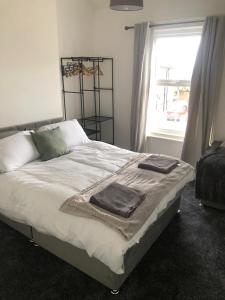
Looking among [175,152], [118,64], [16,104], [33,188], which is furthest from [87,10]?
[33,188]

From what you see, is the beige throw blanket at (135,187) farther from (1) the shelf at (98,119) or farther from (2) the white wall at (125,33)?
(1) the shelf at (98,119)

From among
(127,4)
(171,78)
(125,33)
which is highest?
(125,33)

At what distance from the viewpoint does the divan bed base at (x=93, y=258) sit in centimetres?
178

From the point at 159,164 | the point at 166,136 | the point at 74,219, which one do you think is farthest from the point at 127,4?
the point at 166,136

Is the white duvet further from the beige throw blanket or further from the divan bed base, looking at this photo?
the divan bed base

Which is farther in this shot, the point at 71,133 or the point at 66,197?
the point at 71,133

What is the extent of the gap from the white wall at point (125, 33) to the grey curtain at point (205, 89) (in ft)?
0.55

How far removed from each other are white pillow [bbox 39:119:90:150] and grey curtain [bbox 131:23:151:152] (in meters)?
0.98

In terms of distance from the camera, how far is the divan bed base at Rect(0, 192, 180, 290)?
5.85 feet

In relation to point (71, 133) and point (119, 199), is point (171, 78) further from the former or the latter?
point (119, 199)

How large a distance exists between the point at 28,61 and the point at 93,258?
8.06ft

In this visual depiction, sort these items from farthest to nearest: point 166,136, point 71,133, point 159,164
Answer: point 166,136, point 71,133, point 159,164

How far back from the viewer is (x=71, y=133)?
3221mm

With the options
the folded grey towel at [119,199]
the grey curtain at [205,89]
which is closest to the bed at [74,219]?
the folded grey towel at [119,199]
